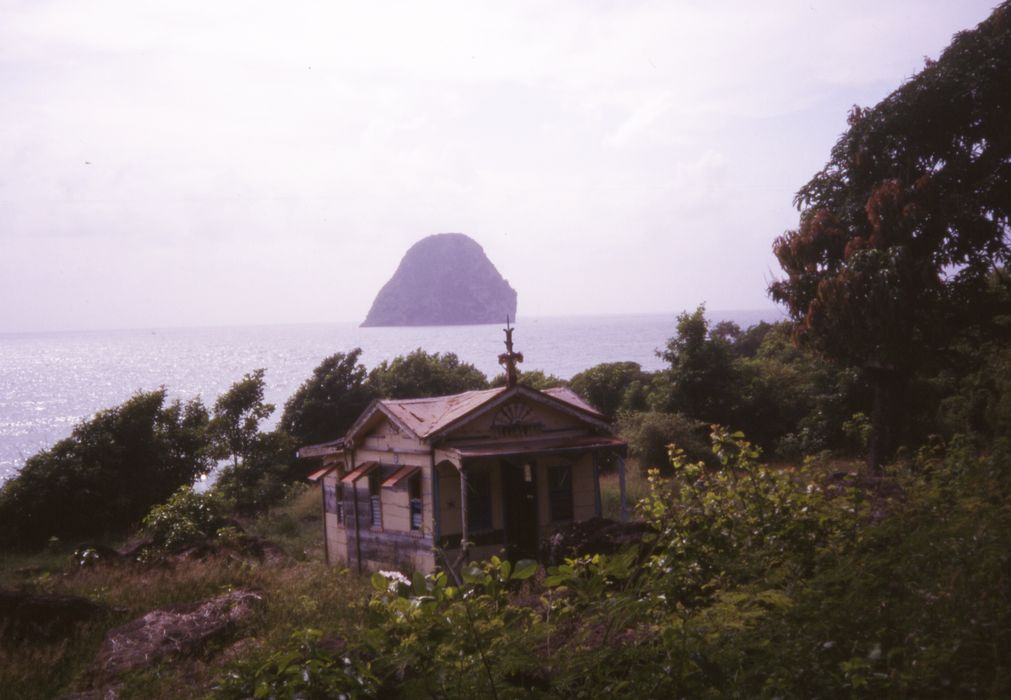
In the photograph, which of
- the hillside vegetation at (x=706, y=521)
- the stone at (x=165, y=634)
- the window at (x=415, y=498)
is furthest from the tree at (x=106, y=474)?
the stone at (x=165, y=634)

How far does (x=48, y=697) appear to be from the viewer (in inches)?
330

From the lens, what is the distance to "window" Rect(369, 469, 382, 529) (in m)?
22.0

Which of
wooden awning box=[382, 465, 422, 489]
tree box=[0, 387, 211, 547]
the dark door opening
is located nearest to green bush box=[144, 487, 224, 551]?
wooden awning box=[382, 465, 422, 489]

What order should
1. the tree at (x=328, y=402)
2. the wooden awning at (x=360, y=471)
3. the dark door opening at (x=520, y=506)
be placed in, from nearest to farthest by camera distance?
the dark door opening at (x=520, y=506) < the wooden awning at (x=360, y=471) < the tree at (x=328, y=402)

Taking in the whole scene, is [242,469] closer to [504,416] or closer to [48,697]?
[504,416]

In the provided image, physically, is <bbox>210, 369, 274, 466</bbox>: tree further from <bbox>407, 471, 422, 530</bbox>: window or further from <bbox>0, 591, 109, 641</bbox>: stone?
<bbox>0, 591, 109, 641</bbox>: stone

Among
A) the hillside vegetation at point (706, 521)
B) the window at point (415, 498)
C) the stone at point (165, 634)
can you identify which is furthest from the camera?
the window at point (415, 498)

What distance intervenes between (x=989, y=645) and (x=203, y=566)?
45.5 feet

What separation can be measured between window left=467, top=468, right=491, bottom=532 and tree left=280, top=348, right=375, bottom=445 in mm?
25913

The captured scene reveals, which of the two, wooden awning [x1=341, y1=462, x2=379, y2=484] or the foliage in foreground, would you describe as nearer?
the foliage in foreground

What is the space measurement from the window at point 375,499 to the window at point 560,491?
4904 mm

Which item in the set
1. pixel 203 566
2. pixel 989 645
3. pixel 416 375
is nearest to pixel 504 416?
pixel 203 566

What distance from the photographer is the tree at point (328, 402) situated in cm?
4559

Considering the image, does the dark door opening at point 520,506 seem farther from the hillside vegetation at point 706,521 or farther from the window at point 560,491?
the hillside vegetation at point 706,521
